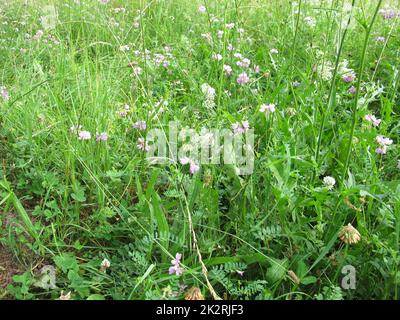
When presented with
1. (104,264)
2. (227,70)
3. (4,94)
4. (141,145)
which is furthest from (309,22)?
(104,264)

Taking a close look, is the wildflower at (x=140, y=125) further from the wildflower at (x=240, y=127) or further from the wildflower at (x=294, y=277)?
the wildflower at (x=294, y=277)

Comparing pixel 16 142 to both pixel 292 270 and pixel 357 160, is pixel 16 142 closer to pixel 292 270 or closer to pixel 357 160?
pixel 292 270

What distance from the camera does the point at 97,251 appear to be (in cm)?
150

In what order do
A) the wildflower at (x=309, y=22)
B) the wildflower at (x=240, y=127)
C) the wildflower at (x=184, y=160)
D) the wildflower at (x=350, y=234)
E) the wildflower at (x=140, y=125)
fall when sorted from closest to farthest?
the wildflower at (x=350, y=234), the wildflower at (x=184, y=160), the wildflower at (x=240, y=127), the wildflower at (x=140, y=125), the wildflower at (x=309, y=22)

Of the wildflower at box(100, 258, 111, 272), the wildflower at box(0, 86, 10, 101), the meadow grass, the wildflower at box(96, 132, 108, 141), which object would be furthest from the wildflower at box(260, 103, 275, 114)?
the wildflower at box(0, 86, 10, 101)

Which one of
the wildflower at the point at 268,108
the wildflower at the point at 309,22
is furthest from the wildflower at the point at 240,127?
the wildflower at the point at 309,22

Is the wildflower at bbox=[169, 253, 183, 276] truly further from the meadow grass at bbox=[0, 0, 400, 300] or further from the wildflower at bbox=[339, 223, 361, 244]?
the wildflower at bbox=[339, 223, 361, 244]

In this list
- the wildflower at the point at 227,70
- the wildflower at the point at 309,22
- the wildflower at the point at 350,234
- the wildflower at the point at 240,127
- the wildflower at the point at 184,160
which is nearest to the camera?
the wildflower at the point at 350,234

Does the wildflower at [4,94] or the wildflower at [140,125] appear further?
the wildflower at [4,94]

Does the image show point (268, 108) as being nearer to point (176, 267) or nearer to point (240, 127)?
point (240, 127)

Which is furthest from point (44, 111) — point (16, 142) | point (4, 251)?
point (4, 251)

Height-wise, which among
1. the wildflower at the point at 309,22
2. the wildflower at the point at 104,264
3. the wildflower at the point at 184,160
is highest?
the wildflower at the point at 309,22

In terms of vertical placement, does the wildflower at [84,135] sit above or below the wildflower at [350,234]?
above
